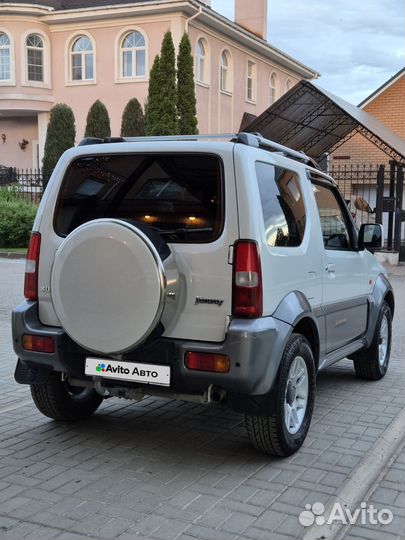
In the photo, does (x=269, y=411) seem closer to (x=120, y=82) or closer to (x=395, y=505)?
(x=395, y=505)

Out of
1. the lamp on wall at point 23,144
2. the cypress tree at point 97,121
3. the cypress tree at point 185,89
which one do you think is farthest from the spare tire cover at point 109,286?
the lamp on wall at point 23,144

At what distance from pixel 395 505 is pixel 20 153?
3205 centimetres

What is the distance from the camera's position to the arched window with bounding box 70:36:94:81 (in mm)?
29625

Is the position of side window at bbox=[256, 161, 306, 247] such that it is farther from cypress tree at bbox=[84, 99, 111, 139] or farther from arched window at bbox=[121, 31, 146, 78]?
arched window at bbox=[121, 31, 146, 78]

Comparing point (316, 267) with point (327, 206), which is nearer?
point (316, 267)

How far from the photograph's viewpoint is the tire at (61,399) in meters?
4.83

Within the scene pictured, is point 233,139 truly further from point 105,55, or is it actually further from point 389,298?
point 105,55

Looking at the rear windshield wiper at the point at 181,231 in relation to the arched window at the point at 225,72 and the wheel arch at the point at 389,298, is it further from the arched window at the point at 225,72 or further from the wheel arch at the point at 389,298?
the arched window at the point at 225,72

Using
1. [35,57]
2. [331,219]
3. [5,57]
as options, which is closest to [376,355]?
[331,219]

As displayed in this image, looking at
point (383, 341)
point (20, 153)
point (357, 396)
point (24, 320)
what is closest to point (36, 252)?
point (24, 320)

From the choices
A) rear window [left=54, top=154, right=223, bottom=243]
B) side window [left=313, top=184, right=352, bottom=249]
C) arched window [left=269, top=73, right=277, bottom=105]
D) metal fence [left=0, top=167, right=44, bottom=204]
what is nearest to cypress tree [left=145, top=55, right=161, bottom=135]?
metal fence [left=0, top=167, right=44, bottom=204]

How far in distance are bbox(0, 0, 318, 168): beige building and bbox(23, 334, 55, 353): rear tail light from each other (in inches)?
980

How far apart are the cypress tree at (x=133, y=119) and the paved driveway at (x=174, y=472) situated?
22534mm

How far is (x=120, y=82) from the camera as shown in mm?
29078
